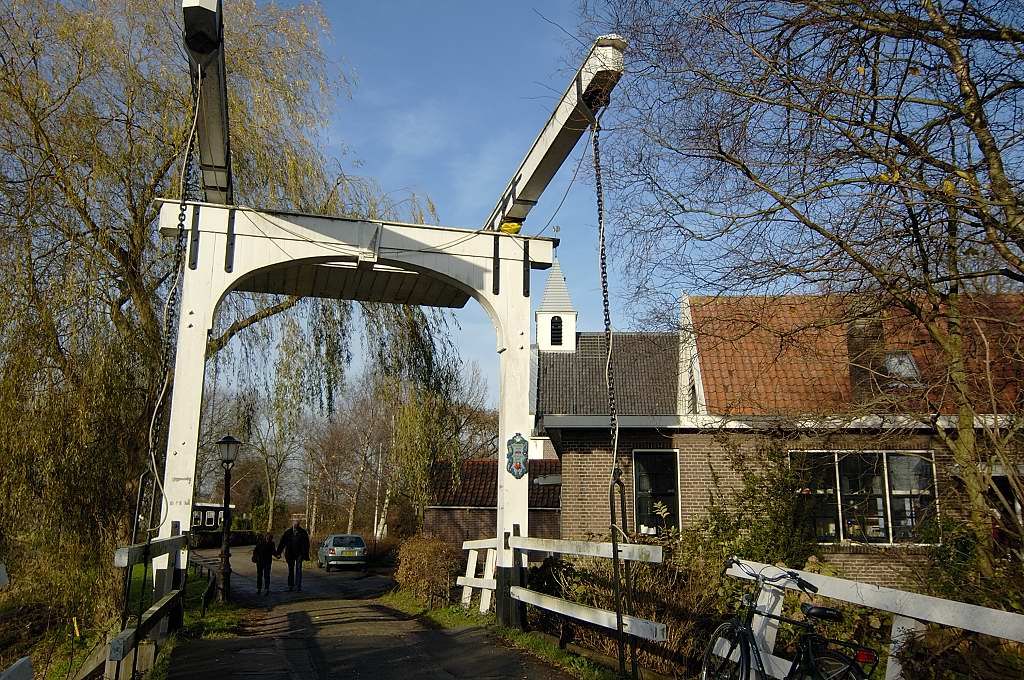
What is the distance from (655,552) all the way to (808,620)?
0.99m

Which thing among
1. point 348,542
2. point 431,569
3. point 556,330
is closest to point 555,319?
point 556,330

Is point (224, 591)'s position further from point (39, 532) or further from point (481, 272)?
point (481, 272)

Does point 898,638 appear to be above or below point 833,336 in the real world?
below

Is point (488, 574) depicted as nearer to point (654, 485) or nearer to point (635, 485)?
point (635, 485)

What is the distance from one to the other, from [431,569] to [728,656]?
7.40 m

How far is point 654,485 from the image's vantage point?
15.3m

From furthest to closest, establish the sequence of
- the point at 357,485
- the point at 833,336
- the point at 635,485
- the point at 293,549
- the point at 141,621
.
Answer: the point at 357,485
the point at 293,549
the point at 635,485
the point at 833,336
the point at 141,621

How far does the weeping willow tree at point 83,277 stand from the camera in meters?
8.95

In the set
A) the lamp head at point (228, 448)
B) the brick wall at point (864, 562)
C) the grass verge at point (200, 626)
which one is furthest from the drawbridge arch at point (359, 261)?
the brick wall at point (864, 562)

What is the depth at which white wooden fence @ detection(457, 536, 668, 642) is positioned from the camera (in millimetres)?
5359

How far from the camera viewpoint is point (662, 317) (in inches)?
328

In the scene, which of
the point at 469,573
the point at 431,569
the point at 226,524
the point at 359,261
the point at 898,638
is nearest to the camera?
the point at 898,638

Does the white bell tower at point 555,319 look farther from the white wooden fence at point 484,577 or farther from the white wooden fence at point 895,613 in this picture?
the white wooden fence at point 895,613

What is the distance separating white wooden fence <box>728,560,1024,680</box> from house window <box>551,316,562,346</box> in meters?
26.7
